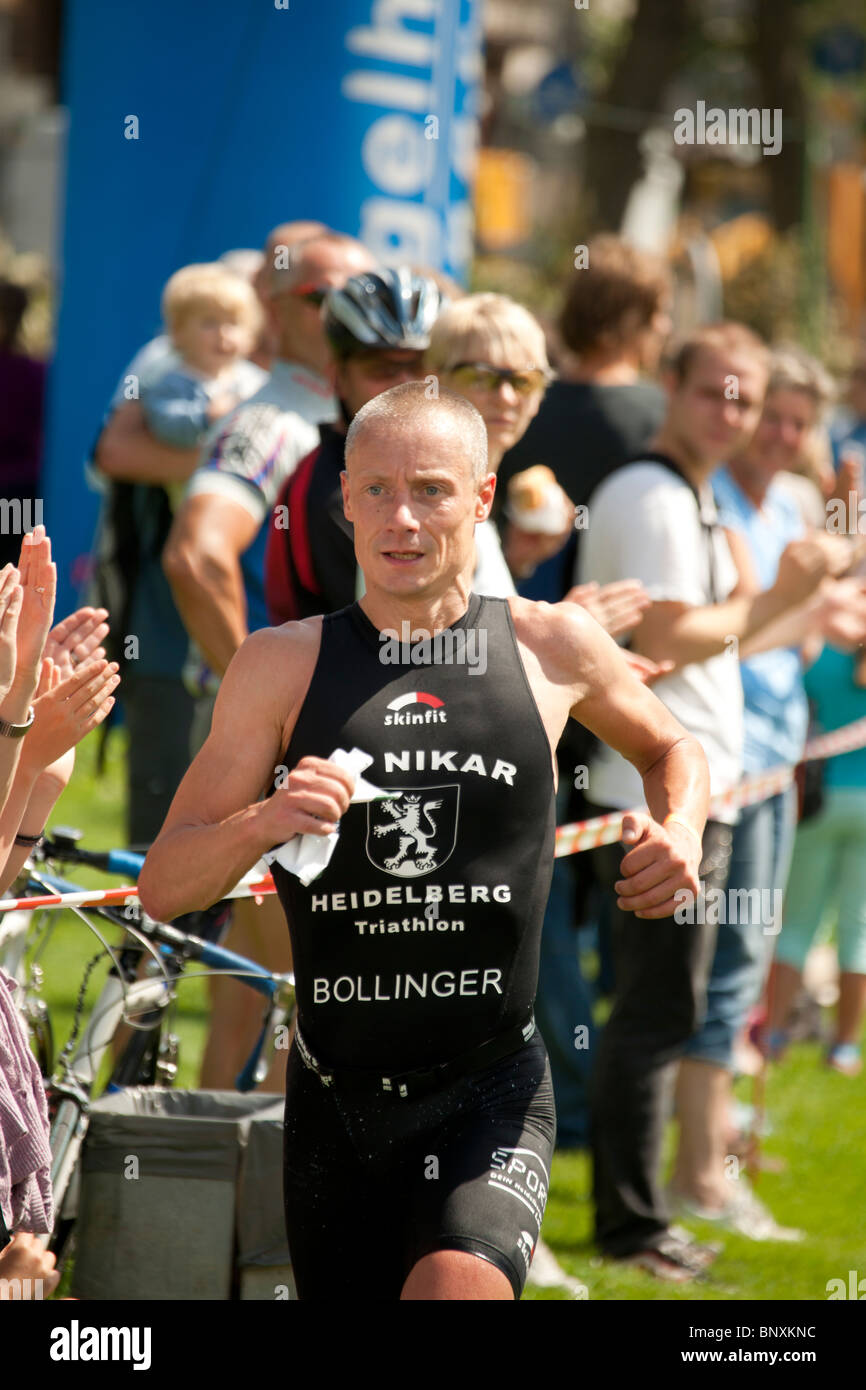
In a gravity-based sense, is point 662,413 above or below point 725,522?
above

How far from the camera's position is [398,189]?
8578 mm

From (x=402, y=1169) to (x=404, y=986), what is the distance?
30 centimetres

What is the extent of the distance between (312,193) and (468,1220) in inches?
268

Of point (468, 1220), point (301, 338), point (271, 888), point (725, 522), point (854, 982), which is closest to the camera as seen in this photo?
point (468, 1220)

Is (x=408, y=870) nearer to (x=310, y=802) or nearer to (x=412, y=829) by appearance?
(x=412, y=829)

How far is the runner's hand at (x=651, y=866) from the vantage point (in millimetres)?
2865

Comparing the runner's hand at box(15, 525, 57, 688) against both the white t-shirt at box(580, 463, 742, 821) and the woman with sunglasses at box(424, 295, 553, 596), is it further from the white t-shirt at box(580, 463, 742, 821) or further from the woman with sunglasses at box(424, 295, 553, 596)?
the white t-shirt at box(580, 463, 742, 821)

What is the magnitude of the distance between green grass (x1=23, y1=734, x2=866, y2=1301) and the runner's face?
135 centimetres

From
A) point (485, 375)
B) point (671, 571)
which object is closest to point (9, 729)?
point (485, 375)

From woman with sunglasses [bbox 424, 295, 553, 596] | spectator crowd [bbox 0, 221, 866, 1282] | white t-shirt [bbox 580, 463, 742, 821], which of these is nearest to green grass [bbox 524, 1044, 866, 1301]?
spectator crowd [bbox 0, 221, 866, 1282]

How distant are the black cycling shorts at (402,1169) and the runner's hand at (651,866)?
0.39 m

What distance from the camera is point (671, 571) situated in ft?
15.6
